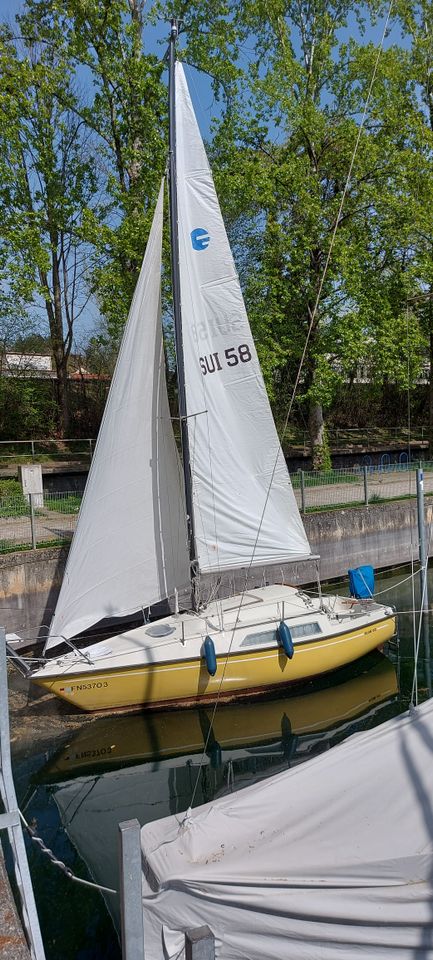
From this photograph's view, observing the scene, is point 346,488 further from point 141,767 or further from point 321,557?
point 141,767

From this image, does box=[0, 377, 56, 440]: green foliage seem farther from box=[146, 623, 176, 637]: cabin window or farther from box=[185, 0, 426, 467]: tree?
box=[146, 623, 176, 637]: cabin window

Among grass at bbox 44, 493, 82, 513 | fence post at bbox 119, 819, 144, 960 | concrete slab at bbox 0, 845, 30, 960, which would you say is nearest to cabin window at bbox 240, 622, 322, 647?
concrete slab at bbox 0, 845, 30, 960

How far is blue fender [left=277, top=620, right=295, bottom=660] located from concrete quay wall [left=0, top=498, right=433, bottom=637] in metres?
3.15

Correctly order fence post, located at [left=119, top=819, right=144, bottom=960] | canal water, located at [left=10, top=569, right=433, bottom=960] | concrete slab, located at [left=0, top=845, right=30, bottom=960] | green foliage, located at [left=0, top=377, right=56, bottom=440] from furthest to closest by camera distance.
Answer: green foliage, located at [left=0, top=377, right=56, bottom=440] → canal water, located at [left=10, top=569, right=433, bottom=960] → concrete slab, located at [left=0, top=845, right=30, bottom=960] → fence post, located at [left=119, top=819, right=144, bottom=960]

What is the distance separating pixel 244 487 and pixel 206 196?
16.6 ft

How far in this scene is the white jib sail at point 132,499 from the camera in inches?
414

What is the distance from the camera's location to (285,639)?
10.9 m

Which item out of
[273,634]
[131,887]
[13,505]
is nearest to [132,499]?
→ [273,634]

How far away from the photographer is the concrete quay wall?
13.4 meters

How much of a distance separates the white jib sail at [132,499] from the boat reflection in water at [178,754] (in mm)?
1892

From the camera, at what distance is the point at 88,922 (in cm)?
632

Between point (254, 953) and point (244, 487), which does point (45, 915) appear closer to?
point (254, 953)

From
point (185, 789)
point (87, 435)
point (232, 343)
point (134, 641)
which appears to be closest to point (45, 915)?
point (185, 789)

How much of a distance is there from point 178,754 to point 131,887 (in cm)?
665
